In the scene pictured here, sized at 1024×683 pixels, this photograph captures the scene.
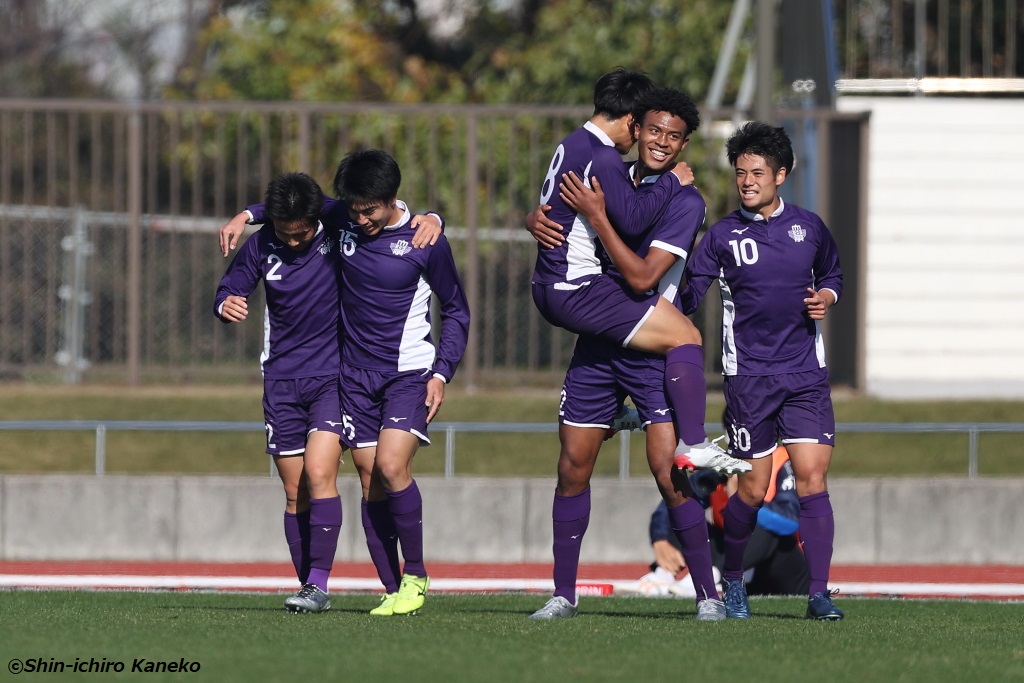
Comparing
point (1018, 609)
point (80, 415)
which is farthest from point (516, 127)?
point (1018, 609)

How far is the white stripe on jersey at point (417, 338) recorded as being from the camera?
7.70m

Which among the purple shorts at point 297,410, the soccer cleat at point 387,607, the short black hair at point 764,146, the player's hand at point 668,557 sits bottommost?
the player's hand at point 668,557

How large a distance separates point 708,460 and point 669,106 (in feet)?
5.01

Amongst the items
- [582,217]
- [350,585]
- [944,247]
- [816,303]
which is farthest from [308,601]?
[944,247]

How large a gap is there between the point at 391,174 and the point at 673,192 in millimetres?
1241

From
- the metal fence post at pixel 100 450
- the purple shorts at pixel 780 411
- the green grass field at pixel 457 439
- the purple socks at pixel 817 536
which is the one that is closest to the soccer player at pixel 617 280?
the purple shorts at pixel 780 411

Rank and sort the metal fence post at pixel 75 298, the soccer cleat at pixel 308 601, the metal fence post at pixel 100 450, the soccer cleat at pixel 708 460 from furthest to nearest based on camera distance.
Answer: the metal fence post at pixel 75 298
the metal fence post at pixel 100 450
the soccer cleat at pixel 308 601
the soccer cleat at pixel 708 460

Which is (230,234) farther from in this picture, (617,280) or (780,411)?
(780,411)

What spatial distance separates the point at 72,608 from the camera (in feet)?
25.5

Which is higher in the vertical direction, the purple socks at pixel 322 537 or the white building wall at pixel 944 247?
the white building wall at pixel 944 247

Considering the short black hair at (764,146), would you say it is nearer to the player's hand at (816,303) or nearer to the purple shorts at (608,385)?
the player's hand at (816,303)

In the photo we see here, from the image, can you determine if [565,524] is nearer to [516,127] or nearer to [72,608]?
[72,608]

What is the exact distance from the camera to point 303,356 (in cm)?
786

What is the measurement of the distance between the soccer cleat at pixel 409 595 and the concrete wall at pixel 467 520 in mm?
4259
